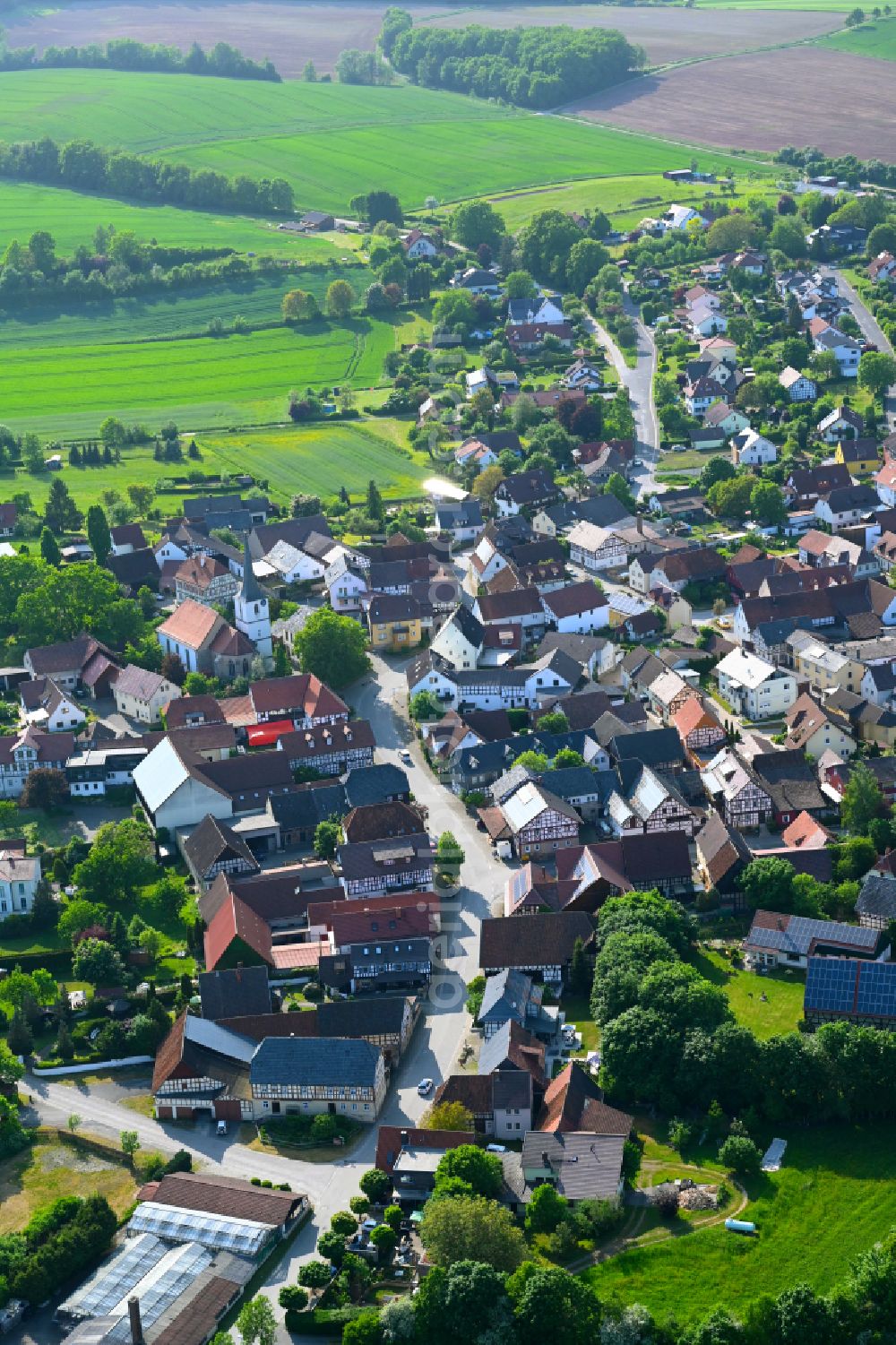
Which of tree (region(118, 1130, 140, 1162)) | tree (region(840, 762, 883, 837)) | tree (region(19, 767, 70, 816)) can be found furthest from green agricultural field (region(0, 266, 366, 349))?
tree (region(118, 1130, 140, 1162))

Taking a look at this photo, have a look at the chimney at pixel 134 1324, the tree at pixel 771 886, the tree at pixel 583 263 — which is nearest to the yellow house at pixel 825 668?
the tree at pixel 771 886

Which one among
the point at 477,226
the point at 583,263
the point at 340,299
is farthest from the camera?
the point at 477,226

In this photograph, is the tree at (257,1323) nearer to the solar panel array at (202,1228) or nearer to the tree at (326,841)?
the solar panel array at (202,1228)

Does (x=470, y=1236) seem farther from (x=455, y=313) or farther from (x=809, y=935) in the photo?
(x=455, y=313)

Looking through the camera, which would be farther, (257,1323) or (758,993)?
(758,993)

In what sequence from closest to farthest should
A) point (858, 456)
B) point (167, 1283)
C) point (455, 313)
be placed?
point (167, 1283) < point (858, 456) < point (455, 313)

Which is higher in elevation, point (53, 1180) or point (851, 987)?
point (851, 987)

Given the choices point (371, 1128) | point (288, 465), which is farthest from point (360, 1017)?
point (288, 465)
